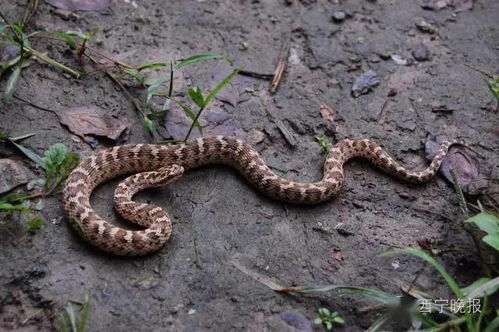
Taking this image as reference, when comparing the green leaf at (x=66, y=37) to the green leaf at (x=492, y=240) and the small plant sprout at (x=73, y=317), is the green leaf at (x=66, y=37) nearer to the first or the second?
the small plant sprout at (x=73, y=317)

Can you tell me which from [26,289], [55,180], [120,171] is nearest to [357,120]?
[120,171]

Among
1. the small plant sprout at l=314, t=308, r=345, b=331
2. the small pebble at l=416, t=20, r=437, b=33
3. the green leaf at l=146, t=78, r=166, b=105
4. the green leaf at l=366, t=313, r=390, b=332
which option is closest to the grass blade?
the green leaf at l=366, t=313, r=390, b=332

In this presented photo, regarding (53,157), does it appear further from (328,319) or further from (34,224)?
(328,319)

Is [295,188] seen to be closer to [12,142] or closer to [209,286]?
[209,286]

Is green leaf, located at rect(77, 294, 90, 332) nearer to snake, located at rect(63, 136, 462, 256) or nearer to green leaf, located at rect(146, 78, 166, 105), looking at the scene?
snake, located at rect(63, 136, 462, 256)

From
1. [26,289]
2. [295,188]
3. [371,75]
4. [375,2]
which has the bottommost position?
[26,289]

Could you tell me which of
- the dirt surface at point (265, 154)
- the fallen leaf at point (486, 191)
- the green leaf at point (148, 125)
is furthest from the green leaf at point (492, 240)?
the green leaf at point (148, 125)
